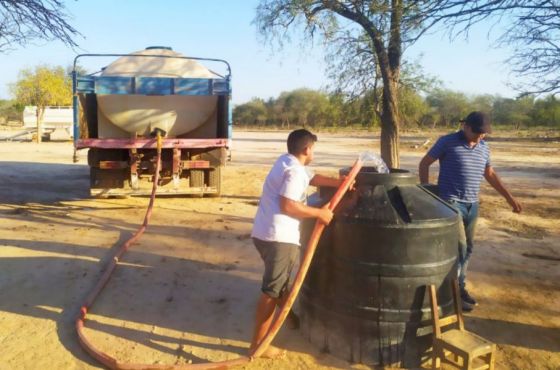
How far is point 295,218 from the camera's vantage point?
11.2 ft

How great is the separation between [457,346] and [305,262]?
3.70 ft

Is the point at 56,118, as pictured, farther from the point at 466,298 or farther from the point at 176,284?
the point at 466,298

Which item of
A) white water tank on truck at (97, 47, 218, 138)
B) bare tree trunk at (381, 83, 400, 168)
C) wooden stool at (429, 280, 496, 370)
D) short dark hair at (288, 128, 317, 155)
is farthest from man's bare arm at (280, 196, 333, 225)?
white water tank on truck at (97, 47, 218, 138)

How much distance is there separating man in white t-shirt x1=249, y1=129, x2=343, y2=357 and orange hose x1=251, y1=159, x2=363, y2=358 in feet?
0.27

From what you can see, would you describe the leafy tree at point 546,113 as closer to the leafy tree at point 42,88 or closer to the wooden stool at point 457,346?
the leafy tree at point 42,88

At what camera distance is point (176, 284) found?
16.9 feet

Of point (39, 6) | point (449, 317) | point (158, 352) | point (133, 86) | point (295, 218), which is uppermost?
point (39, 6)

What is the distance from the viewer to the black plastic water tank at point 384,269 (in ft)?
11.3

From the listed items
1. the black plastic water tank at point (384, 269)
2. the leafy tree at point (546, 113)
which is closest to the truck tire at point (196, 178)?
the black plastic water tank at point (384, 269)

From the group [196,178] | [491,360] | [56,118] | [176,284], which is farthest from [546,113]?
[491,360]

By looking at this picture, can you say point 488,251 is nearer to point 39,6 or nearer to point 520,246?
point 520,246

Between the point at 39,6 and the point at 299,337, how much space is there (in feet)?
18.2

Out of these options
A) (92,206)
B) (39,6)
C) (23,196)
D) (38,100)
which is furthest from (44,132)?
(39,6)

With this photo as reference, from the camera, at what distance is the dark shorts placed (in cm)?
339
